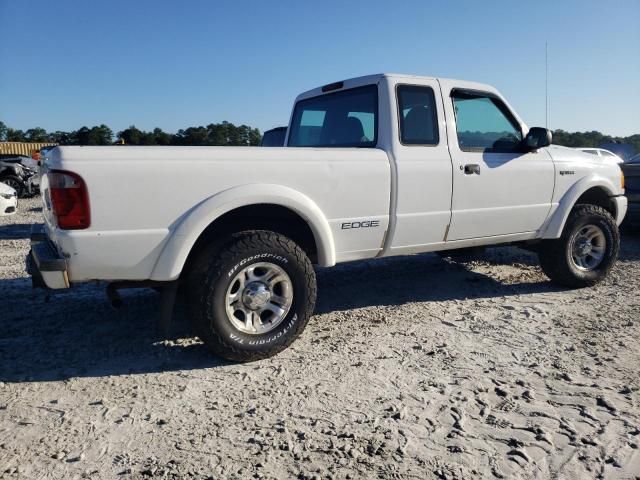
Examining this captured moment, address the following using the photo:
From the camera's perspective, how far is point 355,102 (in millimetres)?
4270

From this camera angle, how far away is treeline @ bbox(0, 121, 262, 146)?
688 cm

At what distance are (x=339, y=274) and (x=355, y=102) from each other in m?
2.10

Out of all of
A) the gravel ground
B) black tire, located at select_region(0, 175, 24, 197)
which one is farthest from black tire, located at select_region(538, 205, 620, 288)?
black tire, located at select_region(0, 175, 24, 197)

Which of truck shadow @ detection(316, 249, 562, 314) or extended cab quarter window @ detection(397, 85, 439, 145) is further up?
extended cab quarter window @ detection(397, 85, 439, 145)

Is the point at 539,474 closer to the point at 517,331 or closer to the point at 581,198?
the point at 517,331

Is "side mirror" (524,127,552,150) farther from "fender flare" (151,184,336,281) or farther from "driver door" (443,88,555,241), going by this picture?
"fender flare" (151,184,336,281)

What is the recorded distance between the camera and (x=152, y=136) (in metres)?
11.2

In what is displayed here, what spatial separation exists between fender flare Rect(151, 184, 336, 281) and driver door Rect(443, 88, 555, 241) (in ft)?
4.82

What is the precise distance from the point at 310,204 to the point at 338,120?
1.43 meters

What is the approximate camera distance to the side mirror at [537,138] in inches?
172

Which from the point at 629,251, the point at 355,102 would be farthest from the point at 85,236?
the point at 629,251

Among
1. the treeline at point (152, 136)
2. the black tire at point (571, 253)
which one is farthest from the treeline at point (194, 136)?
the black tire at point (571, 253)

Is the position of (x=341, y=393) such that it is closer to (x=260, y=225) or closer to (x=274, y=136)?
(x=260, y=225)

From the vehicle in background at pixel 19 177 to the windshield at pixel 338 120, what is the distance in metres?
12.6
